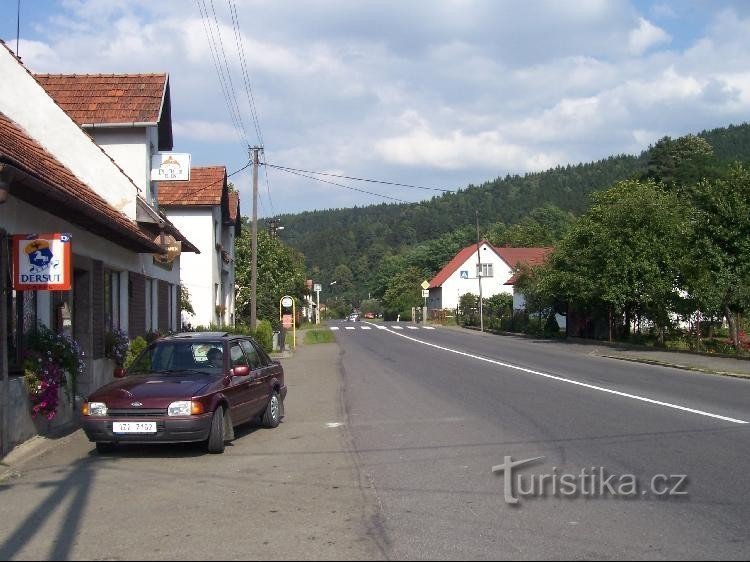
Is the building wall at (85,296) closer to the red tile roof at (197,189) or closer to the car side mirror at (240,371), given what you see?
Result: the car side mirror at (240,371)

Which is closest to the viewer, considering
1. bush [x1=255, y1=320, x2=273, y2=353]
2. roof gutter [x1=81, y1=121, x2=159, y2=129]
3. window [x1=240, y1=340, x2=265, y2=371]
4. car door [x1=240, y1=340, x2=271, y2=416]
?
car door [x1=240, y1=340, x2=271, y2=416]

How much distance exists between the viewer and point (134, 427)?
9.70m

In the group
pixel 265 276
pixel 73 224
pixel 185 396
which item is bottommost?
pixel 185 396

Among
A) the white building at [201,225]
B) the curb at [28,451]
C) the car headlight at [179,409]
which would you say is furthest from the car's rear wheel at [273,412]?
the white building at [201,225]

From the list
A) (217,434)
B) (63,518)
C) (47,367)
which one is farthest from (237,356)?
(63,518)

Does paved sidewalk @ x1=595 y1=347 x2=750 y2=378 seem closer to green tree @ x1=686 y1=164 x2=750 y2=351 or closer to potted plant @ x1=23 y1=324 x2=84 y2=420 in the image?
green tree @ x1=686 y1=164 x2=750 y2=351

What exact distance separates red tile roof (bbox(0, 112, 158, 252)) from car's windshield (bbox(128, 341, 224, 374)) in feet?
7.34

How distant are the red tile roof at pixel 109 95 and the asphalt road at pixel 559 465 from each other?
8580 millimetres

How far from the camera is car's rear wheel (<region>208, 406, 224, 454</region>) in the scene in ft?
33.0

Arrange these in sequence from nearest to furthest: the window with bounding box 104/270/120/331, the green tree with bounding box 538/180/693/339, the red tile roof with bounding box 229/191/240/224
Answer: the window with bounding box 104/270/120/331 < the green tree with bounding box 538/180/693/339 < the red tile roof with bounding box 229/191/240/224


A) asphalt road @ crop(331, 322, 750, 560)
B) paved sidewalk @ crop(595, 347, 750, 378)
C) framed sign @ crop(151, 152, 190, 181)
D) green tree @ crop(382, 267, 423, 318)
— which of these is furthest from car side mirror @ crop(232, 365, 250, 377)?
green tree @ crop(382, 267, 423, 318)

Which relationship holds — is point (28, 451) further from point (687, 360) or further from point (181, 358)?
point (687, 360)

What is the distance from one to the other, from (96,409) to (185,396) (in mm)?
1054

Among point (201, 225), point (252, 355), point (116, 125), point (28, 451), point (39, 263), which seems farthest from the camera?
point (201, 225)
